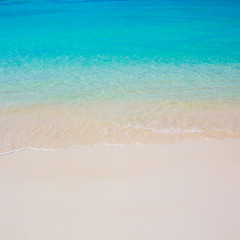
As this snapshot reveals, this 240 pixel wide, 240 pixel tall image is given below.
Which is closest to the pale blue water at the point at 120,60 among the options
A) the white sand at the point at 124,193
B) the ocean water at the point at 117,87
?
the ocean water at the point at 117,87

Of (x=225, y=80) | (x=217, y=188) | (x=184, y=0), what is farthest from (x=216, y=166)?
(x=184, y=0)

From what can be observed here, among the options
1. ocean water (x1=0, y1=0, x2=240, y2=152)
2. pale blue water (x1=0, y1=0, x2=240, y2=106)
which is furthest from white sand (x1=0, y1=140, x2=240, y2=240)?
pale blue water (x1=0, y1=0, x2=240, y2=106)

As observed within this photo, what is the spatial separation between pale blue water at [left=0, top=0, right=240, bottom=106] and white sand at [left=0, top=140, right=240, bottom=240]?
290cm

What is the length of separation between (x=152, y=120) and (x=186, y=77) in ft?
12.7

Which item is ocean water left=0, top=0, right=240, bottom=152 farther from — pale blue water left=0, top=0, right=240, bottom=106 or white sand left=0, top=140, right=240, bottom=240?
white sand left=0, top=140, right=240, bottom=240

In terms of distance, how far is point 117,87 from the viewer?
8344mm

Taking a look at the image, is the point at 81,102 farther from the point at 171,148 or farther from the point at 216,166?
the point at 216,166

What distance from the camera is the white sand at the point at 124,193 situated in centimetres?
343

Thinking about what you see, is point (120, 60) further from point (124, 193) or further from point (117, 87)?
point (124, 193)

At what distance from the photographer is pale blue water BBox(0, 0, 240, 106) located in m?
7.97

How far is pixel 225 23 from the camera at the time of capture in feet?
64.1

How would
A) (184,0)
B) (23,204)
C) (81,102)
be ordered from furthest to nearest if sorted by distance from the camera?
(184,0)
(81,102)
(23,204)

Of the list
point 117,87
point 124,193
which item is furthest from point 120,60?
point 124,193

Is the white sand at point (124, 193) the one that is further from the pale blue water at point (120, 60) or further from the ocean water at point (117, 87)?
the pale blue water at point (120, 60)
